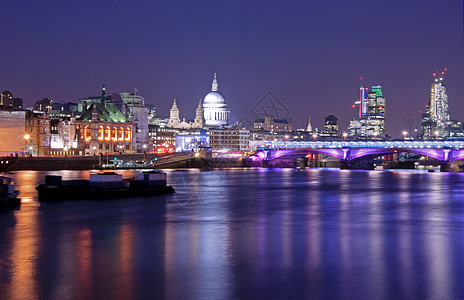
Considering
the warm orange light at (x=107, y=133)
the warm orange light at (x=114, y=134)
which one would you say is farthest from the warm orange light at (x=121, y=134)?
the warm orange light at (x=107, y=133)

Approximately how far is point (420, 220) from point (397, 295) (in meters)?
22.2

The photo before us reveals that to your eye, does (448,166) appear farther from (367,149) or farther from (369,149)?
(367,149)

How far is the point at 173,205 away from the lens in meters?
47.0

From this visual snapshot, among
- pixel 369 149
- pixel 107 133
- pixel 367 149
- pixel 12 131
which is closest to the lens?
pixel 12 131

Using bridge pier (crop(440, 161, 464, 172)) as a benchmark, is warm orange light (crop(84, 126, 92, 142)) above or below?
above

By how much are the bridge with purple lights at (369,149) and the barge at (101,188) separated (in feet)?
307

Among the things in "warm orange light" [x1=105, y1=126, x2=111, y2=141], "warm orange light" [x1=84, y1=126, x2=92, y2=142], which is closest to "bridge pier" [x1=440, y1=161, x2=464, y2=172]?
"warm orange light" [x1=105, y1=126, x2=111, y2=141]

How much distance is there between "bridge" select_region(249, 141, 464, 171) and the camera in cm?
13512

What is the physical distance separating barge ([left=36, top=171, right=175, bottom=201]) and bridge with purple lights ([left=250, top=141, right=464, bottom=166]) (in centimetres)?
9346

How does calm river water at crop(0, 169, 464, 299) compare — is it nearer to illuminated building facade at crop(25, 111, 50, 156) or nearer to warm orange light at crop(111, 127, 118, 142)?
illuminated building facade at crop(25, 111, 50, 156)

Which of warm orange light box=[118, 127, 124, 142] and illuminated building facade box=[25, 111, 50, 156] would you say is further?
warm orange light box=[118, 127, 124, 142]

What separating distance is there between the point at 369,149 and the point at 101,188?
107337 millimetres

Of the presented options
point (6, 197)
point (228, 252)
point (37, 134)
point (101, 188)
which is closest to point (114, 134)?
point (37, 134)

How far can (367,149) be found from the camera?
148 meters
